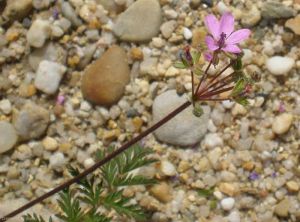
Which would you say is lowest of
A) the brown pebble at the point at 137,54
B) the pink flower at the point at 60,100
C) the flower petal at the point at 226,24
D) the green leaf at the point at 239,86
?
the pink flower at the point at 60,100

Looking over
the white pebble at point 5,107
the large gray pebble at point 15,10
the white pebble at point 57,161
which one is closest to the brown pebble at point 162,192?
the white pebble at point 57,161

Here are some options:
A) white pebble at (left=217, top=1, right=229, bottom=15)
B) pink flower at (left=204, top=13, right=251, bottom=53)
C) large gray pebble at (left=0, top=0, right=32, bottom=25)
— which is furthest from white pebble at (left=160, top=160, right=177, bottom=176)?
pink flower at (left=204, top=13, right=251, bottom=53)

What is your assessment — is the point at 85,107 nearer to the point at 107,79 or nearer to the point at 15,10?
the point at 107,79

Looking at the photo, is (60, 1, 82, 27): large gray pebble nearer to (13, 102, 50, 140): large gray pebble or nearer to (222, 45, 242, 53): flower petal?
(13, 102, 50, 140): large gray pebble

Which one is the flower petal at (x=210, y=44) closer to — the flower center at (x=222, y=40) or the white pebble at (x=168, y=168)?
the flower center at (x=222, y=40)

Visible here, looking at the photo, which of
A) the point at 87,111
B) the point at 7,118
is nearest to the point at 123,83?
the point at 87,111

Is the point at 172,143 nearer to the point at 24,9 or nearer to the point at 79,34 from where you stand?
the point at 79,34
